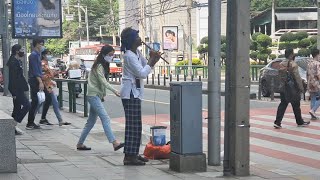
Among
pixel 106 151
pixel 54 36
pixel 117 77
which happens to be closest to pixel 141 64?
pixel 106 151

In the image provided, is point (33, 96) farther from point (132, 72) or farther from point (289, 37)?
point (289, 37)

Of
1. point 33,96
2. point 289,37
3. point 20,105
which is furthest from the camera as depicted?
point 289,37

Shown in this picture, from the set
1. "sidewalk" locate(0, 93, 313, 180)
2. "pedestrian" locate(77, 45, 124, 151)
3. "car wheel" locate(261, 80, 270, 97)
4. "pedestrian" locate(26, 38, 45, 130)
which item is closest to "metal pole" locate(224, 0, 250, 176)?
"sidewalk" locate(0, 93, 313, 180)

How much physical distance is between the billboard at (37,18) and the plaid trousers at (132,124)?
27.4 ft

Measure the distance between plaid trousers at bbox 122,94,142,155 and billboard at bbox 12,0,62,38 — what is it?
8.35 meters

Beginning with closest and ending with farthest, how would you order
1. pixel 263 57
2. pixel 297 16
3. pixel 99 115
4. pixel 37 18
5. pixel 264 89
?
pixel 99 115 → pixel 37 18 → pixel 264 89 → pixel 263 57 → pixel 297 16

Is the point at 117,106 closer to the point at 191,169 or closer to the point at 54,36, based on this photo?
the point at 54,36

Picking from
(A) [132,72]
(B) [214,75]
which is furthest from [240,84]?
(A) [132,72]

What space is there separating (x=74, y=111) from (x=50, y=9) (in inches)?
123

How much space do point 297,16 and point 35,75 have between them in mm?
47209

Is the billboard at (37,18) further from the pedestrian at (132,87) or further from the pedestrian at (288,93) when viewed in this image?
the pedestrian at (132,87)

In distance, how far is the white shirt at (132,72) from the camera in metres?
8.24

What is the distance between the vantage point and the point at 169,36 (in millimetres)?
34438

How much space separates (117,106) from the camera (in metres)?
20.2
